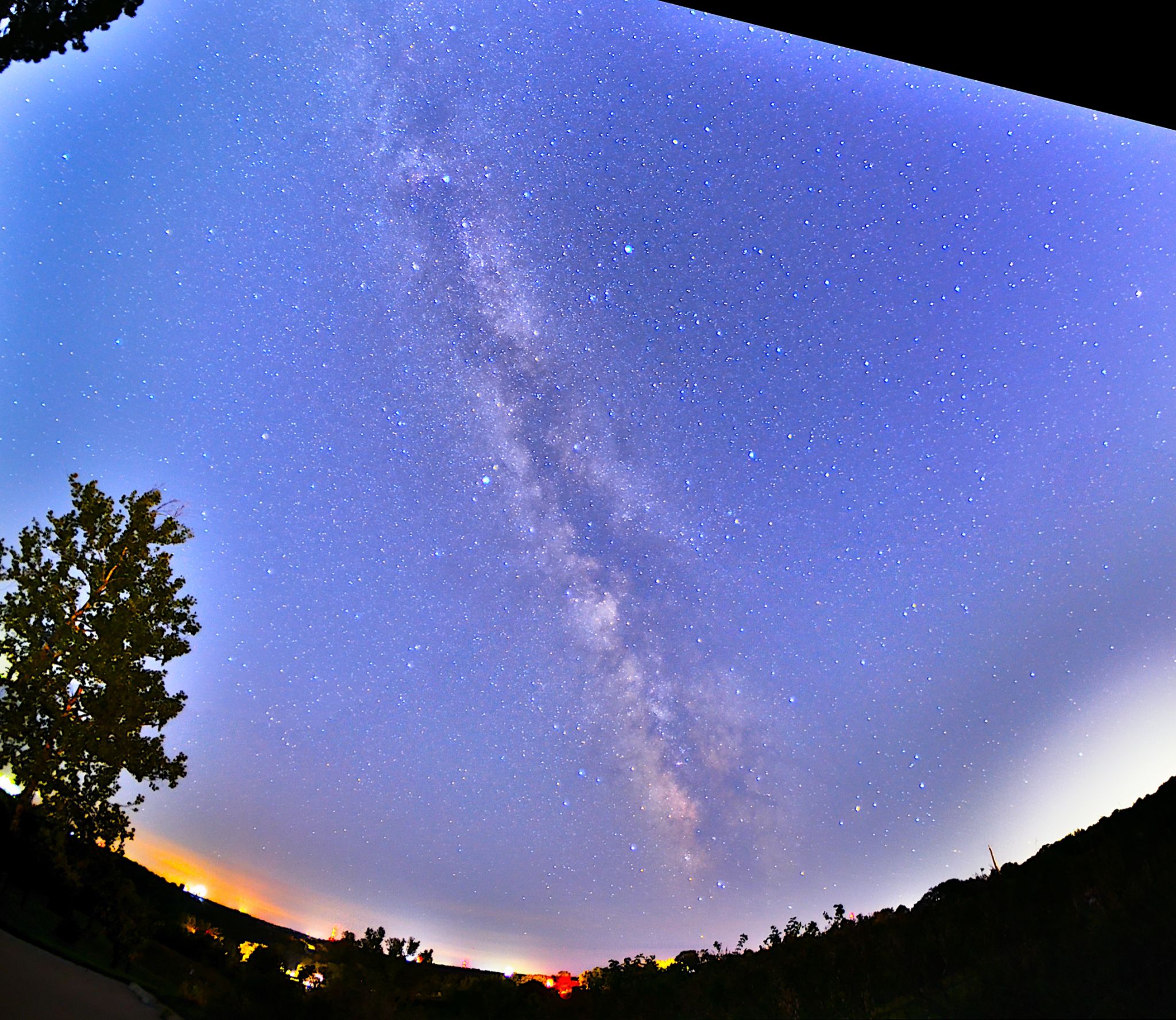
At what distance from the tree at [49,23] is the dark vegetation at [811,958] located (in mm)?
14539

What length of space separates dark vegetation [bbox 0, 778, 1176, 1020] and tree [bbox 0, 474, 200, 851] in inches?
47.4

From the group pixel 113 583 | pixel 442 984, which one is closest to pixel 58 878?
pixel 113 583

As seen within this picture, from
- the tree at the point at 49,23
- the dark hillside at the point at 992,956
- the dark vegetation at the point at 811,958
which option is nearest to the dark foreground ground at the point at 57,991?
the dark vegetation at the point at 811,958

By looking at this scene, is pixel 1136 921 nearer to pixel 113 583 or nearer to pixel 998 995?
pixel 998 995

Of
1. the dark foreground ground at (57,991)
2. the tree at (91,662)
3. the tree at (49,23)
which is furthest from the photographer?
the tree at (91,662)

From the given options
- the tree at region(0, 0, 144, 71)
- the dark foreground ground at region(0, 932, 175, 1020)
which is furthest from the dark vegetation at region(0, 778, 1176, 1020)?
the tree at region(0, 0, 144, 71)

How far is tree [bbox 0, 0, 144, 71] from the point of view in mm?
5926

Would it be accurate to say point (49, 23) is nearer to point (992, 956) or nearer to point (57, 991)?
point (57, 991)

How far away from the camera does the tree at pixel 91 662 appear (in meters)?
14.1

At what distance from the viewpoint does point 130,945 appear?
560 inches

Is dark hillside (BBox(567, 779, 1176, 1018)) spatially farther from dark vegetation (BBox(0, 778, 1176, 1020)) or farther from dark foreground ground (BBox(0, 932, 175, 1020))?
dark foreground ground (BBox(0, 932, 175, 1020))

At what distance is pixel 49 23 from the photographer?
245 inches

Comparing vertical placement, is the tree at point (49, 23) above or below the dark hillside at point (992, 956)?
above

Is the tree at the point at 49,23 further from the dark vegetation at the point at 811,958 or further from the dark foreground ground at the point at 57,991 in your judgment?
the dark vegetation at the point at 811,958
